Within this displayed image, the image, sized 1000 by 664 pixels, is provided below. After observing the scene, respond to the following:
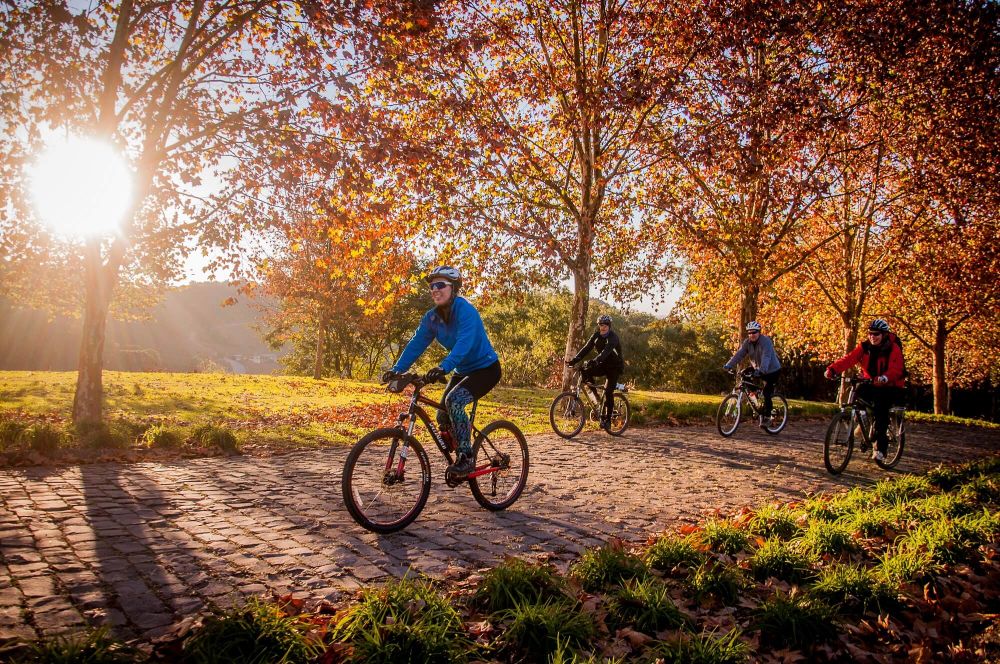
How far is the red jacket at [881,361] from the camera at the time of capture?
9.52 m

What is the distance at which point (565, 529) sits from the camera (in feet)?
18.6

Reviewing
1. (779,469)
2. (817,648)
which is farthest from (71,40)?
(779,469)

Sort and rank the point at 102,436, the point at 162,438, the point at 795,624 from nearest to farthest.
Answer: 1. the point at 795,624
2. the point at 102,436
3. the point at 162,438

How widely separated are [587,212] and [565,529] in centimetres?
1096

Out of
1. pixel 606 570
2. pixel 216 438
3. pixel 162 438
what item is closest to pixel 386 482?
pixel 606 570

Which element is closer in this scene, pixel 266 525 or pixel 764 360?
pixel 266 525

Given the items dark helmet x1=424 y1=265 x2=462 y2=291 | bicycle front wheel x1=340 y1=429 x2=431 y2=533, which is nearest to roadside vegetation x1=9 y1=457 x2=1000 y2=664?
bicycle front wheel x1=340 y1=429 x2=431 y2=533

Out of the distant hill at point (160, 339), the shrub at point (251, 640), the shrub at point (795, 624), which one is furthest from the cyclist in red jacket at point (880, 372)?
the distant hill at point (160, 339)

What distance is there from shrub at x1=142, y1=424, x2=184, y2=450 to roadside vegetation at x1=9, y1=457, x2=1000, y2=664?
21.0 feet

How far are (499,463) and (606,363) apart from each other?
6.25m

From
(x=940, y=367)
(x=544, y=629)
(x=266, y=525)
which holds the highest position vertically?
A: (x=940, y=367)

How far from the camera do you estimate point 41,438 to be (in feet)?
25.1

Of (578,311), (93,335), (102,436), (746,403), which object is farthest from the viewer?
(578,311)

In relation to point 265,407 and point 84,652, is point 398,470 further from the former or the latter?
point 265,407
